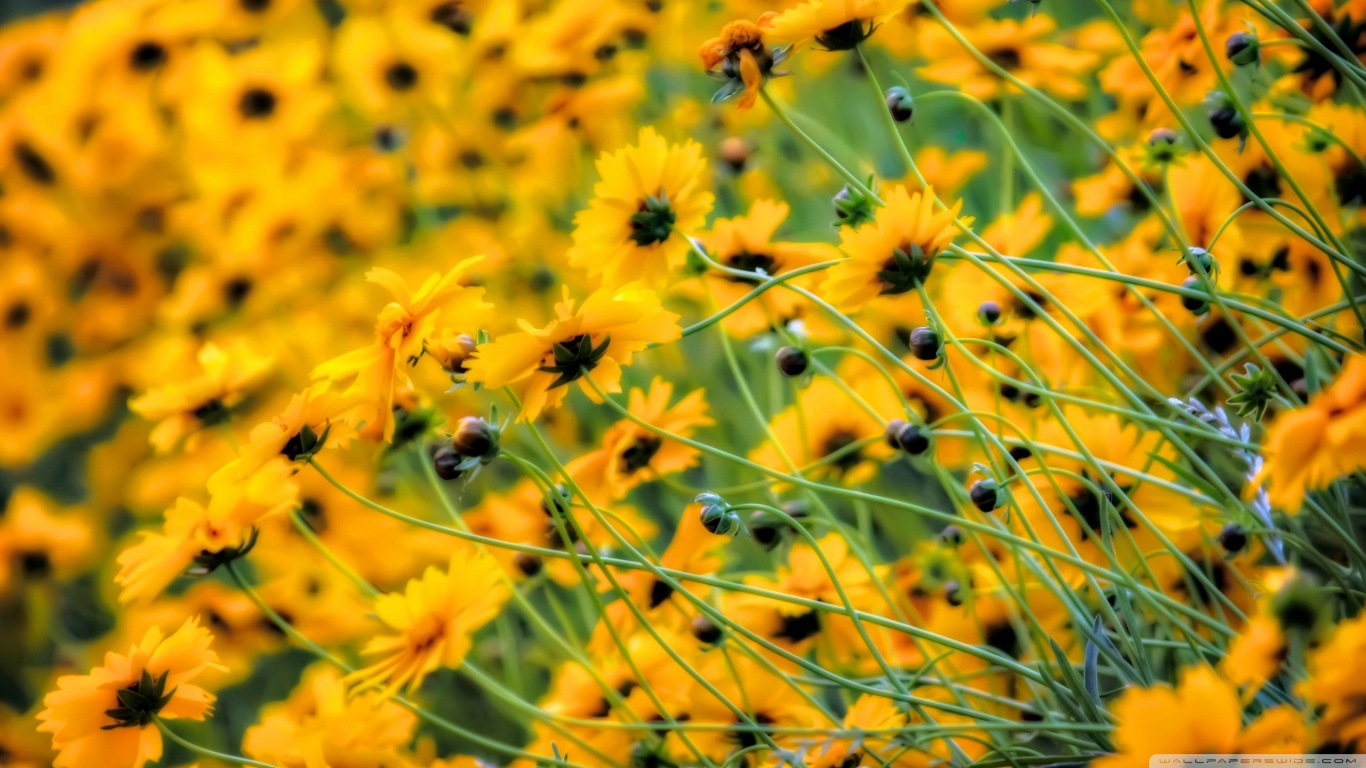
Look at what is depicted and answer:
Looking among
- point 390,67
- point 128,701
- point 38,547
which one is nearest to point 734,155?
point 390,67

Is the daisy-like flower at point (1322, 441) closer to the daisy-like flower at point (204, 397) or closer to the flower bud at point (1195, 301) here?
the flower bud at point (1195, 301)

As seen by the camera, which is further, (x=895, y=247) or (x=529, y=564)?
(x=529, y=564)

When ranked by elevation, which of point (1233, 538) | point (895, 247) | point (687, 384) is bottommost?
point (687, 384)

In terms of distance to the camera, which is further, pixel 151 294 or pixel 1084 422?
pixel 151 294

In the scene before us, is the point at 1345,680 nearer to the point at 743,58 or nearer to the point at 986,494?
the point at 986,494

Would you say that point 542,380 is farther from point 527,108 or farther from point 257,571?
point 257,571

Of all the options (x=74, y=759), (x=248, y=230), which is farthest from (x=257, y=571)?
(x=74, y=759)

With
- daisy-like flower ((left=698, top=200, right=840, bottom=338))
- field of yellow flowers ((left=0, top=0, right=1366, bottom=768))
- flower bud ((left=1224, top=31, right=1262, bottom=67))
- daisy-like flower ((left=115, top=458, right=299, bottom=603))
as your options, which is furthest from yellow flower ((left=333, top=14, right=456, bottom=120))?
flower bud ((left=1224, top=31, right=1262, bottom=67))
